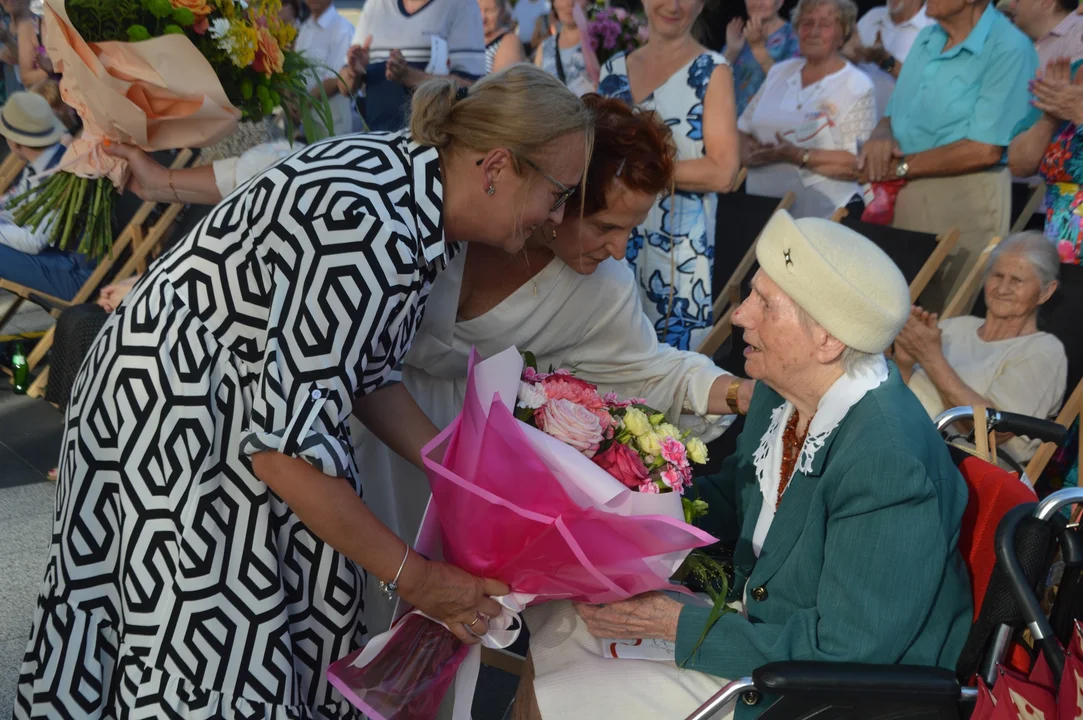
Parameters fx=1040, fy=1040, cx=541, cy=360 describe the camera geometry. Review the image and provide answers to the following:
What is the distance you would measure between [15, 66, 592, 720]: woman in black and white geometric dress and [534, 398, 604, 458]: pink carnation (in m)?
0.29

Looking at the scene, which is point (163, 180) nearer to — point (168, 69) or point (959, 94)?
point (168, 69)

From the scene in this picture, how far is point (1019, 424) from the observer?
2.38 m

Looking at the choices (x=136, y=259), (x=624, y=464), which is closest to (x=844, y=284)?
(x=624, y=464)

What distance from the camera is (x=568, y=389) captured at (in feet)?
6.47

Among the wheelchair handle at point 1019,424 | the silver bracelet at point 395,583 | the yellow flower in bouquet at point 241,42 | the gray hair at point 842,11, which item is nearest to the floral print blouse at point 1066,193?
the gray hair at point 842,11

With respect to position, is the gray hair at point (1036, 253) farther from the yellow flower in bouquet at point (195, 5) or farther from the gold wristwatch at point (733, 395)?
the yellow flower in bouquet at point (195, 5)

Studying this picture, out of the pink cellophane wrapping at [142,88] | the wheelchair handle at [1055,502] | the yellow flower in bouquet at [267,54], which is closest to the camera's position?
the wheelchair handle at [1055,502]

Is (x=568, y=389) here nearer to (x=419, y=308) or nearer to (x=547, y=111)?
(x=419, y=308)

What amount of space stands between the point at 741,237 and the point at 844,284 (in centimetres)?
361

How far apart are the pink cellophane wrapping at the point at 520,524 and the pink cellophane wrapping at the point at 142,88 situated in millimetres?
1207

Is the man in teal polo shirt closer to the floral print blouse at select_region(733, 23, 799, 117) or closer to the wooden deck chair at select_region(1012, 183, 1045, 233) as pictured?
the wooden deck chair at select_region(1012, 183, 1045, 233)

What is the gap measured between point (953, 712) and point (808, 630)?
0.90ft

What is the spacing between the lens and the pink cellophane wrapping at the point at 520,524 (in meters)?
1.75

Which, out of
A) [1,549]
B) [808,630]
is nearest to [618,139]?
[808,630]
